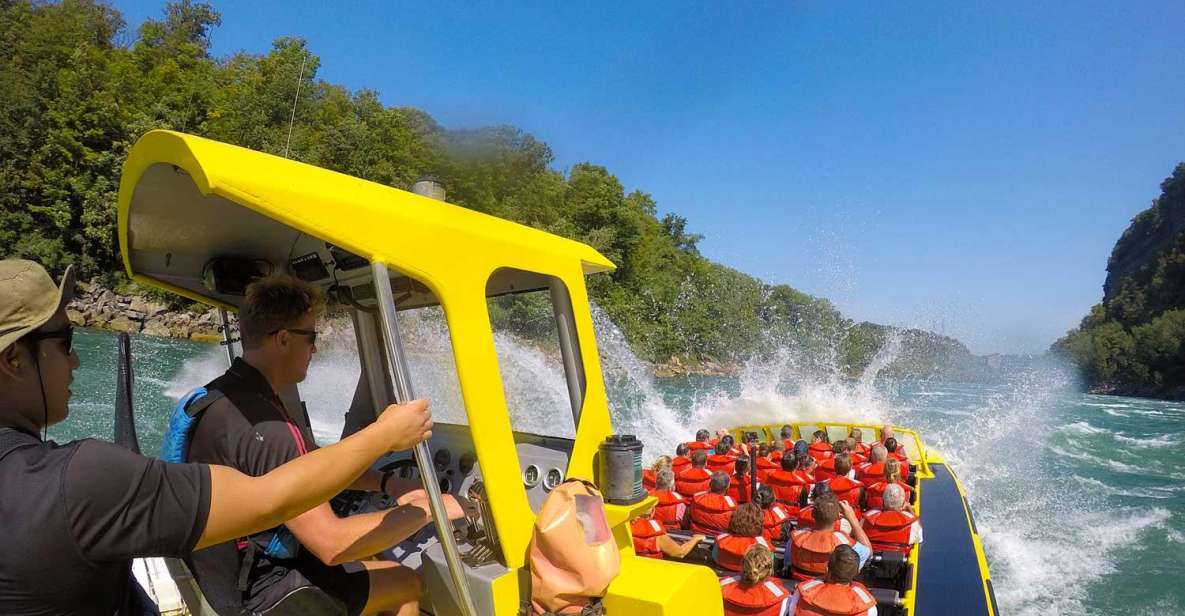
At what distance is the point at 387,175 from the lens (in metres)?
33.3

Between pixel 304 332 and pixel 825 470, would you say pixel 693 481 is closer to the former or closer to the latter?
pixel 825 470

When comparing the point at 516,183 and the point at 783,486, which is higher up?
the point at 516,183

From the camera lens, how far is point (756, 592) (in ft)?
13.6

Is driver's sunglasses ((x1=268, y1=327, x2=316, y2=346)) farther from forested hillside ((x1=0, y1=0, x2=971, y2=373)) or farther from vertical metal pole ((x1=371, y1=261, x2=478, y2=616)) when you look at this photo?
forested hillside ((x1=0, y1=0, x2=971, y2=373))

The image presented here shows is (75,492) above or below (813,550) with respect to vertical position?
above

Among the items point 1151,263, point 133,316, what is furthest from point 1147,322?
point 133,316

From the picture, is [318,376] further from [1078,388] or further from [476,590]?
[1078,388]

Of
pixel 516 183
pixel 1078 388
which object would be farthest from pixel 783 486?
pixel 1078 388

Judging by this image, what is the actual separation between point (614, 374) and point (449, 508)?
108ft

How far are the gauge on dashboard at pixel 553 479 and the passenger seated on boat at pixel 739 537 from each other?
2.65 m

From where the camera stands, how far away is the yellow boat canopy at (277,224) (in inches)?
74.6

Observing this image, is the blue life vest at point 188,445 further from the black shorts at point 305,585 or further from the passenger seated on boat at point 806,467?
the passenger seated on boat at point 806,467

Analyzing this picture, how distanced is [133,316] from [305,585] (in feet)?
129

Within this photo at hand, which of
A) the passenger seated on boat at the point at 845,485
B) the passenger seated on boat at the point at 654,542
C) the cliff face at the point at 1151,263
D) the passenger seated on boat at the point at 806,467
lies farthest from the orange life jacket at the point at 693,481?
the cliff face at the point at 1151,263
